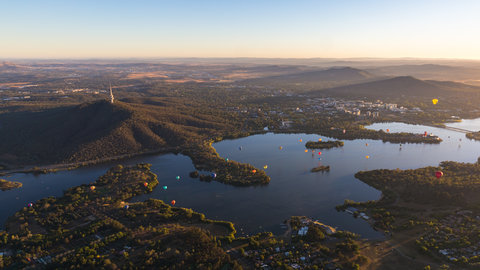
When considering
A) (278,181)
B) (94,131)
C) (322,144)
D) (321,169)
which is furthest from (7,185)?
(322,144)

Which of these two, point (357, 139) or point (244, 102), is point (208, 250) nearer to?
point (357, 139)

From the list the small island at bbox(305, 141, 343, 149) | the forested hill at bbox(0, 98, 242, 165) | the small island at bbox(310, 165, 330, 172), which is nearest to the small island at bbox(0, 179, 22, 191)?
the forested hill at bbox(0, 98, 242, 165)

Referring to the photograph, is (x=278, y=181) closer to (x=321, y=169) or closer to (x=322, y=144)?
(x=321, y=169)

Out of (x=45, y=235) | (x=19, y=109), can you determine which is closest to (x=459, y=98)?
(x=45, y=235)

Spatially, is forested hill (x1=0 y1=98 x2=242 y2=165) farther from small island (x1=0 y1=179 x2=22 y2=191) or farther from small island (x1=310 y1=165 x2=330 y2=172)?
small island (x1=310 y1=165 x2=330 y2=172)

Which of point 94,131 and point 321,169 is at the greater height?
point 94,131
